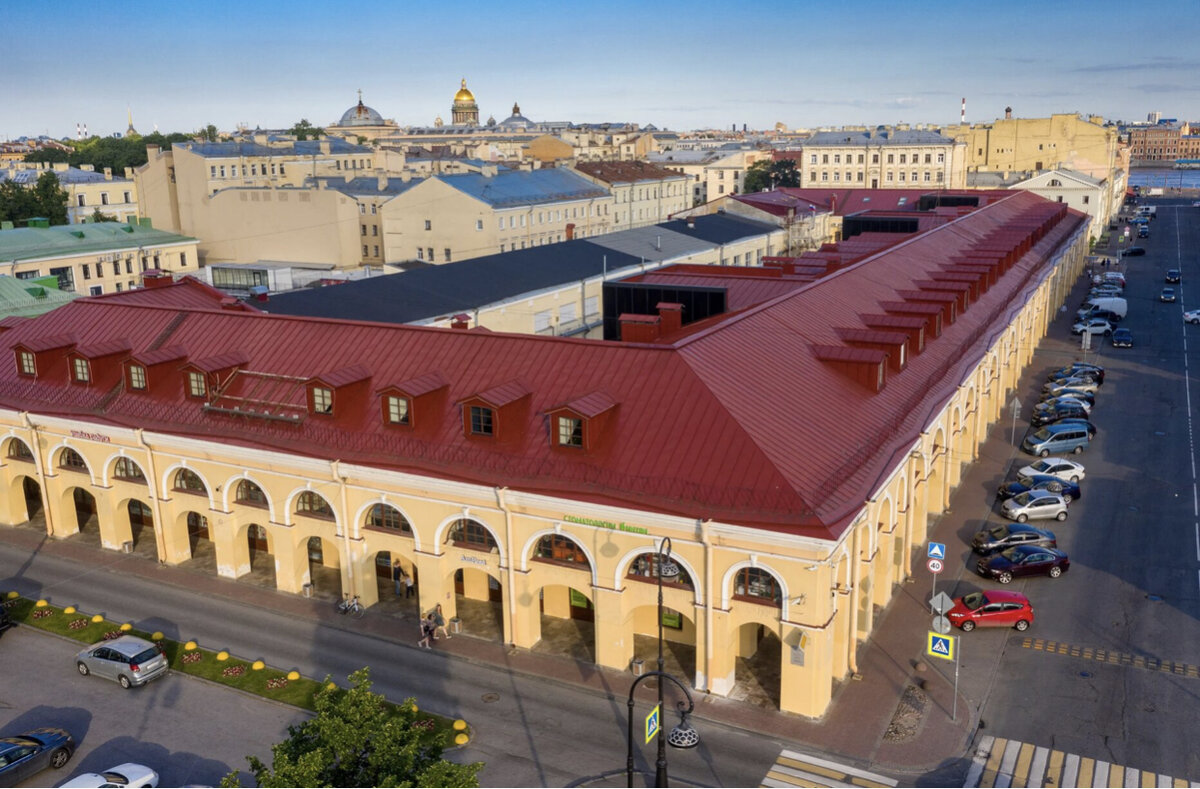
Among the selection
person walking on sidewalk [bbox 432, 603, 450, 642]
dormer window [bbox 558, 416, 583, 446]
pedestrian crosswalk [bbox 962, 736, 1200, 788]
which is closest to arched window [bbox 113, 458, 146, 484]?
person walking on sidewalk [bbox 432, 603, 450, 642]

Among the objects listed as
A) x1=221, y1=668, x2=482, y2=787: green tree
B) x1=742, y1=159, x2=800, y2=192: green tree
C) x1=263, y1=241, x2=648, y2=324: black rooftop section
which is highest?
x1=742, y1=159, x2=800, y2=192: green tree

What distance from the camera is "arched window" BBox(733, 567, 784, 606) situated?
102 ft

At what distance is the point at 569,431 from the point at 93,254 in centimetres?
7091

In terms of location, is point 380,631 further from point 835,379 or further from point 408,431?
point 835,379

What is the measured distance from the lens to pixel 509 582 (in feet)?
114

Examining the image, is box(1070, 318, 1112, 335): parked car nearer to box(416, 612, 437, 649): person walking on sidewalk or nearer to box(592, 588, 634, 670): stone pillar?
box(592, 588, 634, 670): stone pillar

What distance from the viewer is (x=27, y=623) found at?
3791cm

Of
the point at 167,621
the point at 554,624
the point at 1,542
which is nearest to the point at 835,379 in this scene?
the point at 554,624

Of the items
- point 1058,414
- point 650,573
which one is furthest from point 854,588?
point 1058,414

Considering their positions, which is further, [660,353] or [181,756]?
[660,353]

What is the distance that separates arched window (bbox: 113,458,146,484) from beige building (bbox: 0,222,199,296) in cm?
4443

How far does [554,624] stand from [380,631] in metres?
6.35

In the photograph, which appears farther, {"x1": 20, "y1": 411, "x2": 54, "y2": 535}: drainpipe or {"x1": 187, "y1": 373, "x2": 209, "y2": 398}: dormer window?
{"x1": 20, "y1": 411, "x2": 54, "y2": 535}: drainpipe

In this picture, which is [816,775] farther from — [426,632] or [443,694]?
[426,632]
